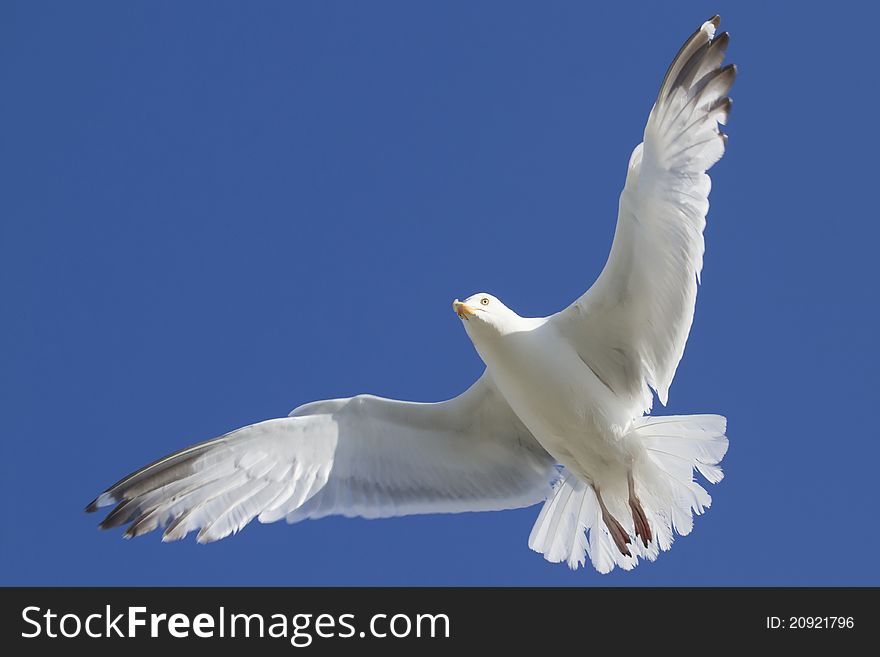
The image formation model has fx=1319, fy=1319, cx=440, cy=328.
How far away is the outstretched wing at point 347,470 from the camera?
8.11m

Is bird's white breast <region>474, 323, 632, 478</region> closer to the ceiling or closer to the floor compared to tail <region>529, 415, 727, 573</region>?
closer to the ceiling

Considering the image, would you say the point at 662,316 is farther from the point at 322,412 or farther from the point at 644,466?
the point at 322,412

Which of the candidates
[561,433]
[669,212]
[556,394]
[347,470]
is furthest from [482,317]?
[347,470]

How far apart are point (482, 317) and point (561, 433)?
846 millimetres

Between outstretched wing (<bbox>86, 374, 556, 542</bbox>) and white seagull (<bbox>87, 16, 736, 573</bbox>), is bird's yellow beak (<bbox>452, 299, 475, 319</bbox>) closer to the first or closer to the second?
white seagull (<bbox>87, 16, 736, 573</bbox>)

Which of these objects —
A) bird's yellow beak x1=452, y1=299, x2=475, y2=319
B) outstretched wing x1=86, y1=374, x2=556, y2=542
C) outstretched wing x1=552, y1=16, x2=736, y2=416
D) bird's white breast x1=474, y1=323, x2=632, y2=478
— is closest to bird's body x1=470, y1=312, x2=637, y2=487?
bird's white breast x1=474, y1=323, x2=632, y2=478

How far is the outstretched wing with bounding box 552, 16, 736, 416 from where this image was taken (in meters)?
7.31

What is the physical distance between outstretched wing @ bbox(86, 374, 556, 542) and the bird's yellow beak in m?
0.71

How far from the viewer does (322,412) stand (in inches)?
334

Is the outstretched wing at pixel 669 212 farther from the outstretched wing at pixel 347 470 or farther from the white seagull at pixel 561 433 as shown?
the outstretched wing at pixel 347 470

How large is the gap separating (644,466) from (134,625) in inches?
124

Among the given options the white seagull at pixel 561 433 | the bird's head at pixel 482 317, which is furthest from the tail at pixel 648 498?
the bird's head at pixel 482 317

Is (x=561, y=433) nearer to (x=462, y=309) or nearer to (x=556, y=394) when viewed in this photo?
(x=556, y=394)

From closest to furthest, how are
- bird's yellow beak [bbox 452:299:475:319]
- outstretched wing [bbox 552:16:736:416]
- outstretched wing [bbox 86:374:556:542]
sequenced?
outstretched wing [bbox 552:16:736:416] → bird's yellow beak [bbox 452:299:475:319] → outstretched wing [bbox 86:374:556:542]
